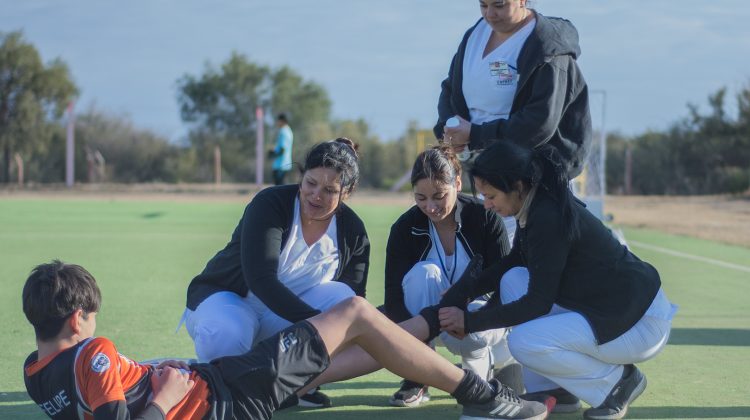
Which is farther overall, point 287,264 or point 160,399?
point 287,264

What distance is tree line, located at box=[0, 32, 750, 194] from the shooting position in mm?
32531

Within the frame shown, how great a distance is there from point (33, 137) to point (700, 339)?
31.7 m

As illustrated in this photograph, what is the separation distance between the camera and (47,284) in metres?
3.27

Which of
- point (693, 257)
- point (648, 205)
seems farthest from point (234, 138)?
point (693, 257)

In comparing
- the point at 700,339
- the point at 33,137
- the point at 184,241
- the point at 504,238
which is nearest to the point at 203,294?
the point at 504,238

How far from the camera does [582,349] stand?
4043mm

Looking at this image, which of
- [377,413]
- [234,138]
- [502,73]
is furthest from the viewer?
[234,138]

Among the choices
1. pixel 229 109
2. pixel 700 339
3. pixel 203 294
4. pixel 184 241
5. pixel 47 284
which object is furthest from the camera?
pixel 229 109

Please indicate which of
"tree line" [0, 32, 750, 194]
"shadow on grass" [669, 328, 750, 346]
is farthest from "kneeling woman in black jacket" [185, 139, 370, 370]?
"tree line" [0, 32, 750, 194]

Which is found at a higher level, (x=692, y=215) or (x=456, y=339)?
(x=456, y=339)

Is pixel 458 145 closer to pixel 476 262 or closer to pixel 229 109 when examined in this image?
pixel 476 262

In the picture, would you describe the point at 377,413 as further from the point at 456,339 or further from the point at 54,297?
the point at 54,297

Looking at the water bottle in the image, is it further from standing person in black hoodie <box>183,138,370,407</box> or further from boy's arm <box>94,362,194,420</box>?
boy's arm <box>94,362,194,420</box>

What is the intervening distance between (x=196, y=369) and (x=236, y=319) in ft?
2.27
